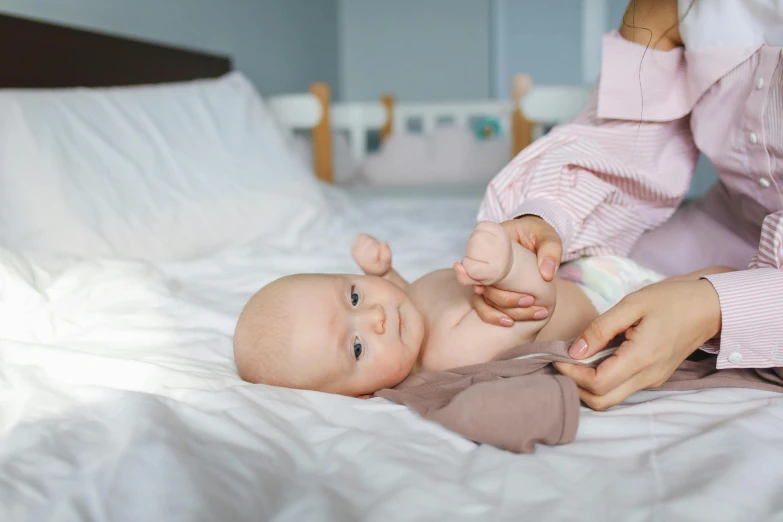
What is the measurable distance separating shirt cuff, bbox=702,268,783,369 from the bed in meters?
0.04

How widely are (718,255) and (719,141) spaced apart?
190 mm

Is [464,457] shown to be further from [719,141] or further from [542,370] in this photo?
[719,141]

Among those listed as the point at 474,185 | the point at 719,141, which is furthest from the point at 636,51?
the point at 474,185

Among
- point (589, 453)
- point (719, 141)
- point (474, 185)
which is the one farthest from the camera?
point (474, 185)

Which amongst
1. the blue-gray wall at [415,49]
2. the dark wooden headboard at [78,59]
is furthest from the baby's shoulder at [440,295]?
the blue-gray wall at [415,49]

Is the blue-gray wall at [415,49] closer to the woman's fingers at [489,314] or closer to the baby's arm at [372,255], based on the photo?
the baby's arm at [372,255]

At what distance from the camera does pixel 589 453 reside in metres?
0.51

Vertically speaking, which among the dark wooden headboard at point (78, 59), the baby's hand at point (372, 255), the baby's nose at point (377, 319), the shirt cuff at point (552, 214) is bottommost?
the baby's nose at point (377, 319)

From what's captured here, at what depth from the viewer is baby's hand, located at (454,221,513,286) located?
57 cm

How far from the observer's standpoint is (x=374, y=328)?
0.71 metres

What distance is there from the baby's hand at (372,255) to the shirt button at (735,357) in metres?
0.42

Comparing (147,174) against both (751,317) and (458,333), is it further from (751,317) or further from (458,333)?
(751,317)

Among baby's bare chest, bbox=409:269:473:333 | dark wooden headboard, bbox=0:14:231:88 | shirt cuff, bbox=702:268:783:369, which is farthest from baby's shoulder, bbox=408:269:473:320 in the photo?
dark wooden headboard, bbox=0:14:231:88

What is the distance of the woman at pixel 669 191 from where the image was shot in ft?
1.96
